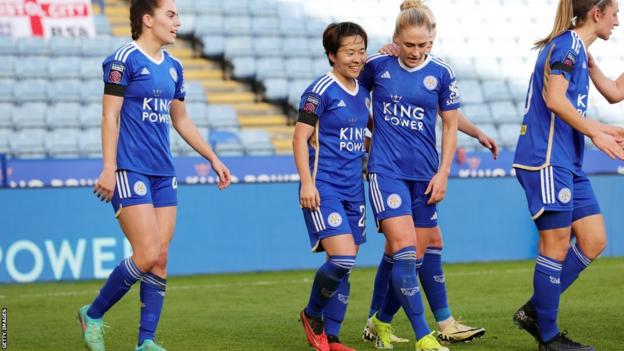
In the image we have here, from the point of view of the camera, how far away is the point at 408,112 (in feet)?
21.6

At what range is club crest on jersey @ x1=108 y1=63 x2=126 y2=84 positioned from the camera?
20.2 feet

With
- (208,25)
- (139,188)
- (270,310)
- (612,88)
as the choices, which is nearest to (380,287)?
(139,188)

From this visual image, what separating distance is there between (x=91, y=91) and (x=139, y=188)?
10.7 m

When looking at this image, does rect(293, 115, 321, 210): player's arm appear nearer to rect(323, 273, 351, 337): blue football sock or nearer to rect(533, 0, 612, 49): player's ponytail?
rect(323, 273, 351, 337): blue football sock

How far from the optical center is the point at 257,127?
1730cm

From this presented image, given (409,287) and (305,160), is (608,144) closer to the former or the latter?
(409,287)

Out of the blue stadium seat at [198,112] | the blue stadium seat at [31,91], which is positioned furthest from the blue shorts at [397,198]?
the blue stadium seat at [31,91]

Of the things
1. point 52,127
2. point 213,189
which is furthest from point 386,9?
point 213,189

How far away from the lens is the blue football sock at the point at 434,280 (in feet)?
23.2

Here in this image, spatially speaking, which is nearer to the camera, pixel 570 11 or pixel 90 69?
pixel 570 11

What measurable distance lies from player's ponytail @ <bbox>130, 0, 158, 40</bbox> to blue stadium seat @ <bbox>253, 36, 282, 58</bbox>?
1241 cm

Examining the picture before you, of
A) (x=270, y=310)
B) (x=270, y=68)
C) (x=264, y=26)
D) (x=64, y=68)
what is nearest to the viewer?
(x=270, y=310)

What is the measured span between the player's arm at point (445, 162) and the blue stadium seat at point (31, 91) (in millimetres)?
10818

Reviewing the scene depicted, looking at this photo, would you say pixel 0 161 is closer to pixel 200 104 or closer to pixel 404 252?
pixel 200 104
